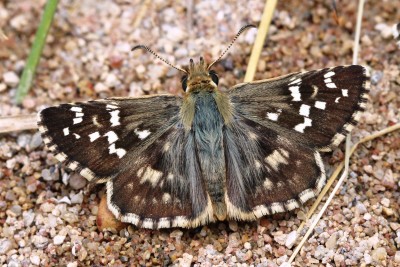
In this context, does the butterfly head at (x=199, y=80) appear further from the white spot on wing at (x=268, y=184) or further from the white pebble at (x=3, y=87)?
the white pebble at (x=3, y=87)

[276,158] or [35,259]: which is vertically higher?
[276,158]

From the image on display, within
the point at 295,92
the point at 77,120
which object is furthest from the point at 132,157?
the point at 295,92

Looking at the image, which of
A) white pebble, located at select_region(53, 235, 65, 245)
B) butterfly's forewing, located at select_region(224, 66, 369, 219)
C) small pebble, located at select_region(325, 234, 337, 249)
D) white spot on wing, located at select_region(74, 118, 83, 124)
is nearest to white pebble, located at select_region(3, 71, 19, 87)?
white spot on wing, located at select_region(74, 118, 83, 124)

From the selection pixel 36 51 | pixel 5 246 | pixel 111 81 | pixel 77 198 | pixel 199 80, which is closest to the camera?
pixel 5 246

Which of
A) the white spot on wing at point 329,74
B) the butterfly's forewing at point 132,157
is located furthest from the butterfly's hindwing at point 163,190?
the white spot on wing at point 329,74

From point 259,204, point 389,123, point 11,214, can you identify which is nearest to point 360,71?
point 389,123

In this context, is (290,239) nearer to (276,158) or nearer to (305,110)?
(276,158)

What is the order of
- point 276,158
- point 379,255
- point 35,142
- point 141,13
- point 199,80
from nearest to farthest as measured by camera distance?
point 379,255 → point 276,158 → point 199,80 → point 35,142 → point 141,13

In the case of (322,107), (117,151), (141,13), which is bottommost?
(117,151)
